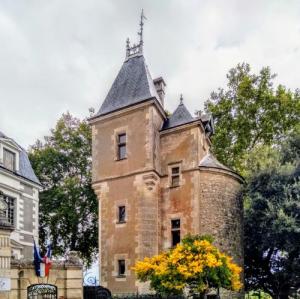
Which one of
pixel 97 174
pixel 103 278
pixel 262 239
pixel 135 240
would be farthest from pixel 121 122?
pixel 262 239

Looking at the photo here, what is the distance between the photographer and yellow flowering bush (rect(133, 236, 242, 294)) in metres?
17.0

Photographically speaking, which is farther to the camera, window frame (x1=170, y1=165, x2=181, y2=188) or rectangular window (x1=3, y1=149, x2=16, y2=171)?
rectangular window (x1=3, y1=149, x2=16, y2=171)

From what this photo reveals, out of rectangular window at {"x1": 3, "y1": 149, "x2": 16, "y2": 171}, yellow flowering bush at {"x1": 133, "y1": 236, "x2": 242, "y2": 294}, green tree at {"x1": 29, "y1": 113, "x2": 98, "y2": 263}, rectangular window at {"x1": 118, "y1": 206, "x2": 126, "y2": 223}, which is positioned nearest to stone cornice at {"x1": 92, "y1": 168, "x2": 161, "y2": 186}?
rectangular window at {"x1": 118, "y1": 206, "x2": 126, "y2": 223}

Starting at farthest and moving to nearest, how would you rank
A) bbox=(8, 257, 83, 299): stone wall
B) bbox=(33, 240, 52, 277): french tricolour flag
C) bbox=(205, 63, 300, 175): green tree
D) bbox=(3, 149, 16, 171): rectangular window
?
bbox=(205, 63, 300, 175): green tree
bbox=(3, 149, 16, 171): rectangular window
bbox=(33, 240, 52, 277): french tricolour flag
bbox=(8, 257, 83, 299): stone wall

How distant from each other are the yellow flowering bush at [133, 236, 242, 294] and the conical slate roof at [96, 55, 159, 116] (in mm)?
9035

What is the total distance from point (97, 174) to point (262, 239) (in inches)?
371

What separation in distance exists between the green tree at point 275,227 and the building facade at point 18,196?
1183 centimetres

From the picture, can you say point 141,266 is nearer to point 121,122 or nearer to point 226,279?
point 226,279

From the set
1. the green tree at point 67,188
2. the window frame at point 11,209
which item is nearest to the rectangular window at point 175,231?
the window frame at point 11,209

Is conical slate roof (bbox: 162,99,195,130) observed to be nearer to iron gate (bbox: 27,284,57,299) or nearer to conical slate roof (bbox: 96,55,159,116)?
conical slate roof (bbox: 96,55,159,116)

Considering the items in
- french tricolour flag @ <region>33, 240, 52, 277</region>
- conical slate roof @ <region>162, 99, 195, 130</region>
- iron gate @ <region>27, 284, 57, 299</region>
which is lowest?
iron gate @ <region>27, 284, 57, 299</region>

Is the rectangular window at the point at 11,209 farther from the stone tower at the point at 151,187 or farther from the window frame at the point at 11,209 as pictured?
the stone tower at the point at 151,187

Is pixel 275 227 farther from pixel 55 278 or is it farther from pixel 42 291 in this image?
pixel 42 291

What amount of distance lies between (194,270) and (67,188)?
20216 millimetres
